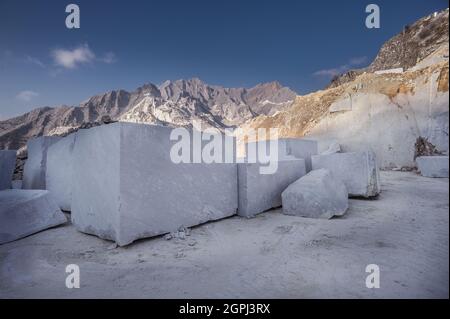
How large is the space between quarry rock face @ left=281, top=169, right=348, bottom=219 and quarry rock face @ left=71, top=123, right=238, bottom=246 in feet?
4.44

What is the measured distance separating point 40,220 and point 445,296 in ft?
14.1

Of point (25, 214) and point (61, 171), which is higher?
point (61, 171)

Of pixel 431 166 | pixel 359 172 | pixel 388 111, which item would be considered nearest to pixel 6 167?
pixel 359 172

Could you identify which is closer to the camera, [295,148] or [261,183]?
[261,183]

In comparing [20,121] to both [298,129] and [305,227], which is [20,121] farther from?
[305,227]

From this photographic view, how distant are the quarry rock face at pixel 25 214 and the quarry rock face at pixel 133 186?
0.37m

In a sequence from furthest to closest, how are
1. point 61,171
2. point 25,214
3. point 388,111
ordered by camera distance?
1. point 388,111
2. point 61,171
3. point 25,214

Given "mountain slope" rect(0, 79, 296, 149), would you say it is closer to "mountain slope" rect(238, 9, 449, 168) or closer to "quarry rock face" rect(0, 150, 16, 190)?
"quarry rock face" rect(0, 150, 16, 190)

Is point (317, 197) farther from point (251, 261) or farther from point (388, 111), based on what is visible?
point (388, 111)

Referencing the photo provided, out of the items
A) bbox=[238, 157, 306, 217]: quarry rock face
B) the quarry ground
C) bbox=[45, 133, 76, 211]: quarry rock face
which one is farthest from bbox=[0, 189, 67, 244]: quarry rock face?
bbox=[238, 157, 306, 217]: quarry rock face

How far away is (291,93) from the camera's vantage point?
86438 mm

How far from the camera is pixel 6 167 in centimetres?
517

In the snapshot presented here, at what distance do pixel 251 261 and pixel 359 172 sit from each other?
3628 millimetres

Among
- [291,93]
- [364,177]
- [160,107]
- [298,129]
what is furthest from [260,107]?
[364,177]
